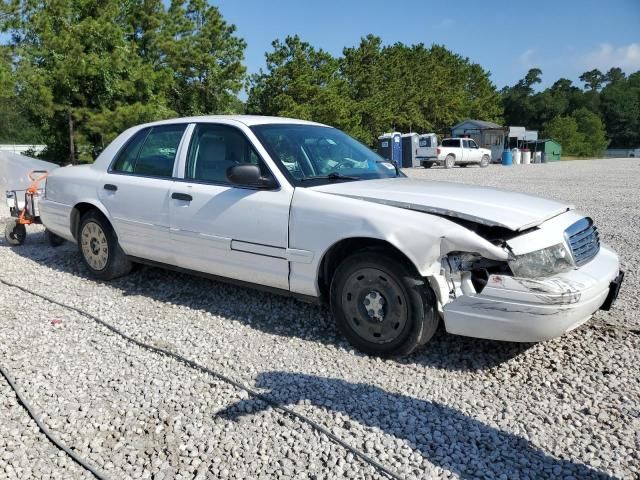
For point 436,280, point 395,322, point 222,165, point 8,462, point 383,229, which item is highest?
point 222,165

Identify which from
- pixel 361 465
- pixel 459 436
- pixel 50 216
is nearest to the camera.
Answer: pixel 361 465

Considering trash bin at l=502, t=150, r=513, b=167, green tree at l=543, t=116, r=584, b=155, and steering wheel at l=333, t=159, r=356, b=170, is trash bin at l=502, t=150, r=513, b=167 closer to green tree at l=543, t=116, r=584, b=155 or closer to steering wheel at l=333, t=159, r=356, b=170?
green tree at l=543, t=116, r=584, b=155

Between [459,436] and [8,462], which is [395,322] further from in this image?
[8,462]

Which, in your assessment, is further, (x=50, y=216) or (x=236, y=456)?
(x=50, y=216)

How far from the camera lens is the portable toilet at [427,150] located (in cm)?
3406

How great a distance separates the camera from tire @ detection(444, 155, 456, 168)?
34.7 m

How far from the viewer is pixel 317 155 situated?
4.66 m

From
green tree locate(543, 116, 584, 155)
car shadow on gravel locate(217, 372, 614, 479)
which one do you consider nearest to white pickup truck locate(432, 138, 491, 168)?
car shadow on gravel locate(217, 372, 614, 479)

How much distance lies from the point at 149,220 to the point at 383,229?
2477 mm

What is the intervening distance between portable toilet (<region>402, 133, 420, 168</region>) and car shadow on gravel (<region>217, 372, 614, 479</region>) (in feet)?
106

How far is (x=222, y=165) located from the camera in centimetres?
477

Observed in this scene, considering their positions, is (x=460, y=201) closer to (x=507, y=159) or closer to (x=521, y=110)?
(x=507, y=159)

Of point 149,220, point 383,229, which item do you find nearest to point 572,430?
point 383,229

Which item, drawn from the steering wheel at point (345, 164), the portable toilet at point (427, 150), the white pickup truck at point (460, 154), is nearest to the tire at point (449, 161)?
the white pickup truck at point (460, 154)
